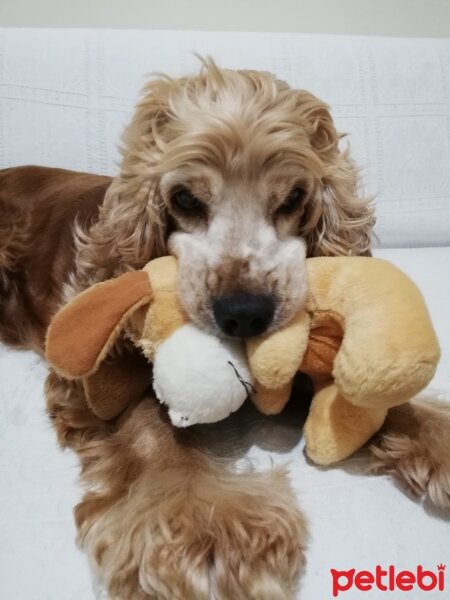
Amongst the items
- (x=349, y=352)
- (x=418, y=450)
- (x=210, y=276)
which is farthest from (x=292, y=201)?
(x=418, y=450)

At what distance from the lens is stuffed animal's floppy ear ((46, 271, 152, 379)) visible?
0.86 m

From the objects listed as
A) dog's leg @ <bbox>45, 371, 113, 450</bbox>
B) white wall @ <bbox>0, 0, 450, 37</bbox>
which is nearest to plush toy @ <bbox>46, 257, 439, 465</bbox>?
dog's leg @ <bbox>45, 371, 113, 450</bbox>

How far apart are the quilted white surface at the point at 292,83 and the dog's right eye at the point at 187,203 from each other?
92 cm

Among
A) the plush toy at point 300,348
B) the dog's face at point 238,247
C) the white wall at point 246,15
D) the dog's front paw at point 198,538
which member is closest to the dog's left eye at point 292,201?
the dog's face at point 238,247

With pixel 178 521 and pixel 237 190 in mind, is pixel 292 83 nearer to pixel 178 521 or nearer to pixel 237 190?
pixel 237 190

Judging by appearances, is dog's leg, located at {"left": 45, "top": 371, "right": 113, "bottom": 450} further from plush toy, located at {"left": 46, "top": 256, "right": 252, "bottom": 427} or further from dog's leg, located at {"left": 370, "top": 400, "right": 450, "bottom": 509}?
dog's leg, located at {"left": 370, "top": 400, "right": 450, "bottom": 509}

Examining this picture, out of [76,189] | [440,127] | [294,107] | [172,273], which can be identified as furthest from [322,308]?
[440,127]

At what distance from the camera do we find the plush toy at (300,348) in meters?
0.80

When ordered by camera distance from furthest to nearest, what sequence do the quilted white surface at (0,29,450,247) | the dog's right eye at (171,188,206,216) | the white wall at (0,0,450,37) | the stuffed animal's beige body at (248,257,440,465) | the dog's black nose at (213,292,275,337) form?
the white wall at (0,0,450,37), the quilted white surface at (0,29,450,247), the dog's right eye at (171,188,206,216), the dog's black nose at (213,292,275,337), the stuffed animal's beige body at (248,257,440,465)

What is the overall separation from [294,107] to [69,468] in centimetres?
81

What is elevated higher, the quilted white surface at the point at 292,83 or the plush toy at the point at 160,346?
the quilted white surface at the point at 292,83

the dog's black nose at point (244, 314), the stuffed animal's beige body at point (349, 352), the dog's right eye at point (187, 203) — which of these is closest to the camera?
the stuffed animal's beige body at point (349, 352)

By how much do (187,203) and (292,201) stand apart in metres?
0.20

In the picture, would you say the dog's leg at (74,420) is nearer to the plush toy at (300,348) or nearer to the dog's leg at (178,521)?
the dog's leg at (178,521)
